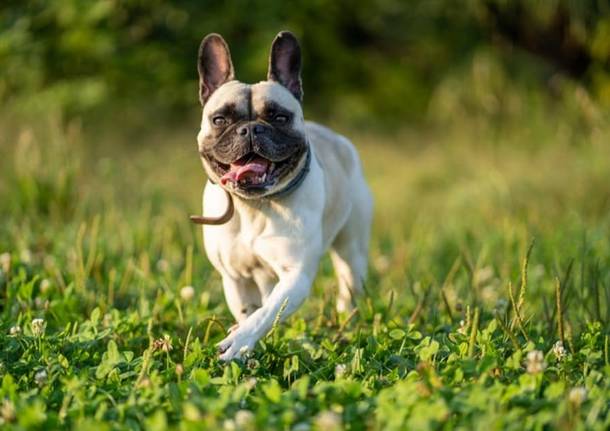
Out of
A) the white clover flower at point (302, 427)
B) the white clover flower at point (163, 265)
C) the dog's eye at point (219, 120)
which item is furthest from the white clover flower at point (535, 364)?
the white clover flower at point (163, 265)

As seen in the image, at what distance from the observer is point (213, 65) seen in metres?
4.24

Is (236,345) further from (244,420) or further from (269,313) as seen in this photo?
(244,420)

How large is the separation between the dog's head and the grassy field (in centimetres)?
64

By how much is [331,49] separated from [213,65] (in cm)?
915

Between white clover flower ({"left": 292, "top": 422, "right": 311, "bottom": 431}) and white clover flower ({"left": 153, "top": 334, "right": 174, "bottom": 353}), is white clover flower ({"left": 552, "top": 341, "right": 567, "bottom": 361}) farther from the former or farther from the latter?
white clover flower ({"left": 153, "top": 334, "right": 174, "bottom": 353})

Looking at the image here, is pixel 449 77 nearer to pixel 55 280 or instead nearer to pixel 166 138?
pixel 166 138

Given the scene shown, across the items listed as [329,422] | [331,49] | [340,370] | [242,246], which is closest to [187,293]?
[242,246]

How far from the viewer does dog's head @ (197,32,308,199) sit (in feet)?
12.5

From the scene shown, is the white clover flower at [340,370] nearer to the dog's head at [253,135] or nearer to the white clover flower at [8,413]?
the dog's head at [253,135]

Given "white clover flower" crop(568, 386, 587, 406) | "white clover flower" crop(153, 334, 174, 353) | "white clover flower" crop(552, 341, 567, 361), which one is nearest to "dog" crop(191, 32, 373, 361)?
"white clover flower" crop(153, 334, 174, 353)

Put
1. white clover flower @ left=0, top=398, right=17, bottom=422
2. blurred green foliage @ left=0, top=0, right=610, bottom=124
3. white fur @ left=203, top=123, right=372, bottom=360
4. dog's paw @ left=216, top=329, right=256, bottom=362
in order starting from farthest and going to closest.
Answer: blurred green foliage @ left=0, top=0, right=610, bottom=124
white fur @ left=203, top=123, right=372, bottom=360
dog's paw @ left=216, top=329, right=256, bottom=362
white clover flower @ left=0, top=398, right=17, bottom=422

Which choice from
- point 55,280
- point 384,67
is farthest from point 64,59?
point 55,280

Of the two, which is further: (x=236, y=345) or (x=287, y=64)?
(x=287, y=64)

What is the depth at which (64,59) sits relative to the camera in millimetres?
11852
